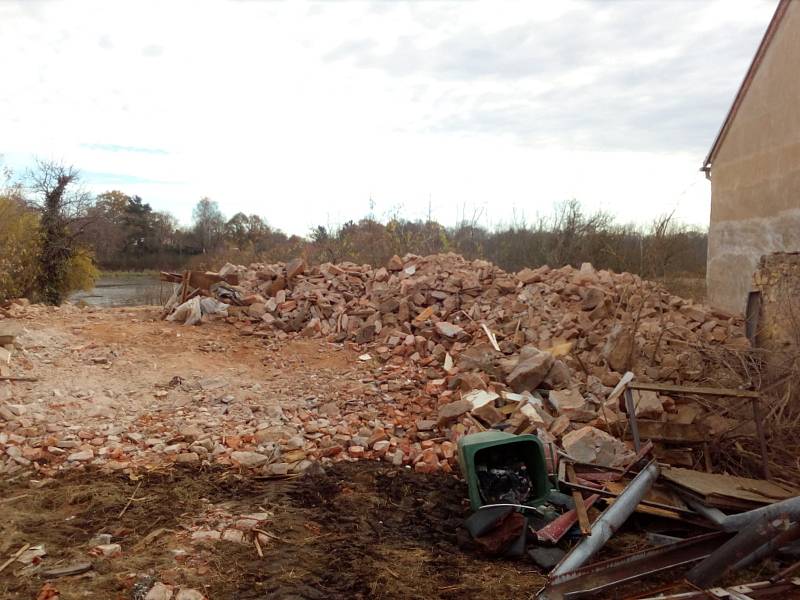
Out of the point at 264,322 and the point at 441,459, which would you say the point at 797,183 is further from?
the point at 264,322

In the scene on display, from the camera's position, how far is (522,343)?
8430mm

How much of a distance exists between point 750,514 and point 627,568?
3.50 feet

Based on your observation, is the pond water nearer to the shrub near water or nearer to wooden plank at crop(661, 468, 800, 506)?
the shrub near water

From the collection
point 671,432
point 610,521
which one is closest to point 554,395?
point 671,432

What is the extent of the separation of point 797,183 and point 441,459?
6247 mm

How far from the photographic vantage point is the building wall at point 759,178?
8.14m

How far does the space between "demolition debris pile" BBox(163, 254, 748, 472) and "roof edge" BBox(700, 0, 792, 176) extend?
2.81 m

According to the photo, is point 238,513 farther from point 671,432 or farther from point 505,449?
point 671,432

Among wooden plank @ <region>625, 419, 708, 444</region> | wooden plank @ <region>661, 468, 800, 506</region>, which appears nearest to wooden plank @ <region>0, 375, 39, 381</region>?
wooden plank @ <region>625, 419, 708, 444</region>

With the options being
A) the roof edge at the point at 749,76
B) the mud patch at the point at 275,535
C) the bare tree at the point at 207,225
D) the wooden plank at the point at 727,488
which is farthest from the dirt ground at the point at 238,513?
the bare tree at the point at 207,225

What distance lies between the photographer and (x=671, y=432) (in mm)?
5660

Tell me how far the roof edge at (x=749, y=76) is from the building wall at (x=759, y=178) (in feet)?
0.23

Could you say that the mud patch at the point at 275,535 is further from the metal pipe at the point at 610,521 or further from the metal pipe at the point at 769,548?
the metal pipe at the point at 769,548

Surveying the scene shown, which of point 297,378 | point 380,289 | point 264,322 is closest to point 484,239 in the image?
point 380,289
